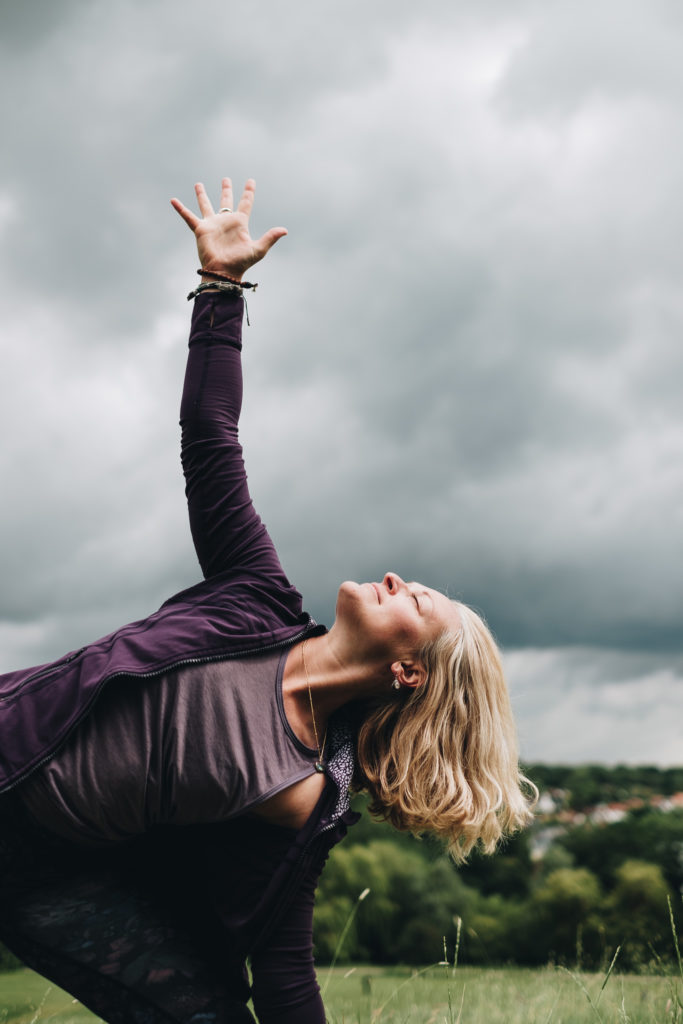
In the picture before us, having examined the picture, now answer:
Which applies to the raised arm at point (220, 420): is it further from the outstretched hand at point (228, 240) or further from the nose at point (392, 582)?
the nose at point (392, 582)

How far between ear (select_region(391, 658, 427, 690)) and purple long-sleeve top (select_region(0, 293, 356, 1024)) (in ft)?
1.30

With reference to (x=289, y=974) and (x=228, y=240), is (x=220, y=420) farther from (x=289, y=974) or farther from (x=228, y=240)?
(x=289, y=974)

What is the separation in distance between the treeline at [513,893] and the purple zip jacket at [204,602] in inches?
1457

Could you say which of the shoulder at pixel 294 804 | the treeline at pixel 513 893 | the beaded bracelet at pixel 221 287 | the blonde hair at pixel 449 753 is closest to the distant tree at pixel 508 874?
the treeline at pixel 513 893

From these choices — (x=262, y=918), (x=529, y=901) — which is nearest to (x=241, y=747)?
(x=262, y=918)

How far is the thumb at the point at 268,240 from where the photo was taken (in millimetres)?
3494

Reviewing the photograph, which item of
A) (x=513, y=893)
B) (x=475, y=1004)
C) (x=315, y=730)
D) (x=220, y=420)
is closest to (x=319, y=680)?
(x=315, y=730)

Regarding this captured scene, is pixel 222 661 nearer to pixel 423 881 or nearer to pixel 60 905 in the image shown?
pixel 60 905

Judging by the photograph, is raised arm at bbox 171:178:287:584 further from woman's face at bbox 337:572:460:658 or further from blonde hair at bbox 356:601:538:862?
blonde hair at bbox 356:601:538:862

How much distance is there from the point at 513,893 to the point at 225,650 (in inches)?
2053

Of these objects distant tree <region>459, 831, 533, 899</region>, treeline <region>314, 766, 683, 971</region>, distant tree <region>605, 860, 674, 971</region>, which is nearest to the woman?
treeline <region>314, 766, 683, 971</region>

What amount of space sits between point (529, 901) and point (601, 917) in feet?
16.7

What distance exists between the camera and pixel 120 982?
2836 millimetres

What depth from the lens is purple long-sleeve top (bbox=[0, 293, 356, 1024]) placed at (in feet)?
8.96
